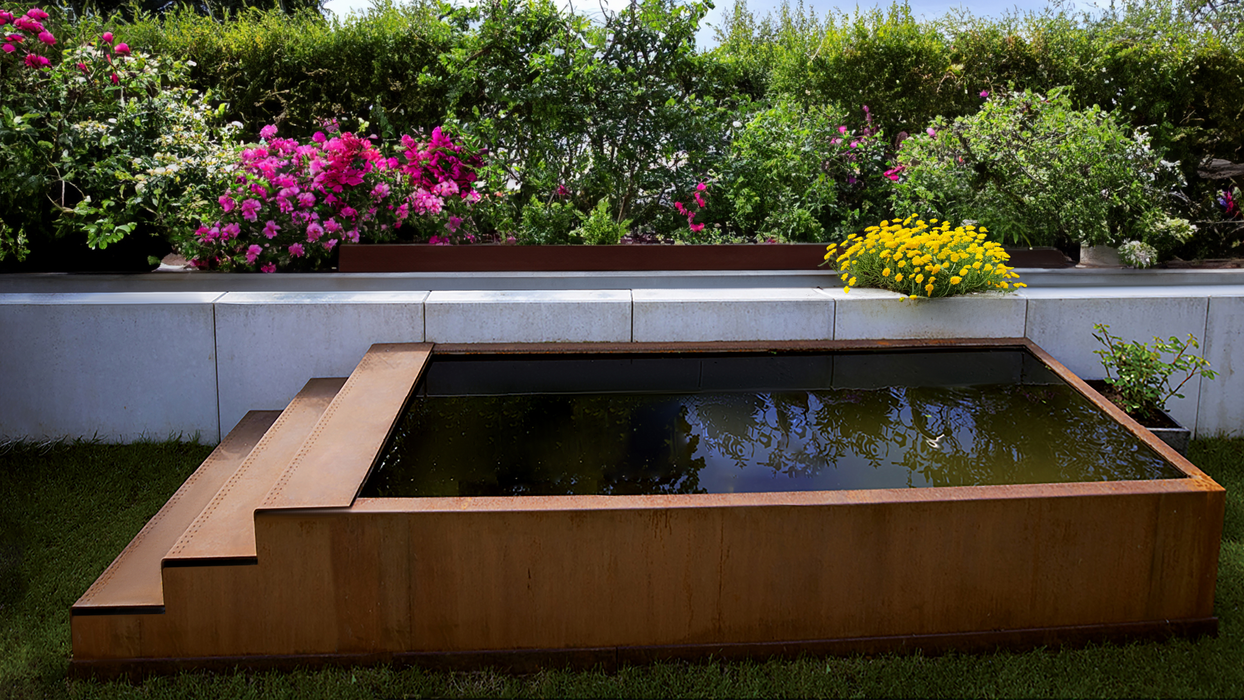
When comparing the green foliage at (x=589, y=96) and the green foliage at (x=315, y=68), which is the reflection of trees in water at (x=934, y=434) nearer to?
the green foliage at (x=589, y=96)

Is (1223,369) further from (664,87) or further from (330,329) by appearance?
(330,329)

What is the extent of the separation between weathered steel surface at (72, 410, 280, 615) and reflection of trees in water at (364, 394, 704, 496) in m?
0.67

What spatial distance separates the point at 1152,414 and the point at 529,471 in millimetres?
2571

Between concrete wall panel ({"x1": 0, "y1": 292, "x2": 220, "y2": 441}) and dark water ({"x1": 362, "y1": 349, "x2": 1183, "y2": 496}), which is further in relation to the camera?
concrete wall panel ({"x1": 0, "y1": 292, "x2": 220, "y2": 441})

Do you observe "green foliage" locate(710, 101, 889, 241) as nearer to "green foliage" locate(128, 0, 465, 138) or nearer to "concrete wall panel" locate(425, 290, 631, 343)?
"concrete wall panel" locate(425, 290, 631, 343)

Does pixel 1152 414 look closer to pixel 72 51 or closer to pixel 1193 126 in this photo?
pixel 1193 126

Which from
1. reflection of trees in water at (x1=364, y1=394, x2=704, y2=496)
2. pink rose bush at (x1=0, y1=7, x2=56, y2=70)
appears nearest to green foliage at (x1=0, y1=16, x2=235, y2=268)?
pink rose bush at (x1=0, y1=7, x2=56, y2=70)

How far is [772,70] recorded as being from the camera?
670cm

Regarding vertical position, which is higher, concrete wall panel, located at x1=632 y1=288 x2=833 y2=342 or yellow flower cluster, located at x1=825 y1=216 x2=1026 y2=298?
yellow flower cluster, located at x1=825 y1=216 x2=1026 y2=298

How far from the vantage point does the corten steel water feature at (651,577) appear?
2154 mm

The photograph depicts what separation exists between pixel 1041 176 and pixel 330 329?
393cm

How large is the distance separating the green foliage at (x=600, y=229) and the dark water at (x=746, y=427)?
145 cm

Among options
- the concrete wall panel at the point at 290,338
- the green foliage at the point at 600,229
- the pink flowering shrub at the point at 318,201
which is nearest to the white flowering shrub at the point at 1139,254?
the green foliage at the point at 600,229

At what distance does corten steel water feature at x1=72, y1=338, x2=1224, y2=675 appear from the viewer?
2.15m
